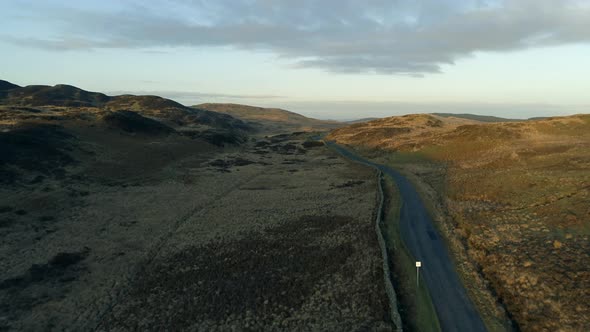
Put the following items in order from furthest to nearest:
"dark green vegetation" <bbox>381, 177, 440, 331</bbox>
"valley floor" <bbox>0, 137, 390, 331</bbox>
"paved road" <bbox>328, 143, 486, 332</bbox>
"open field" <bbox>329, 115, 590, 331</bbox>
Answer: "valley floor" <bbox>0, 137, 390, 331</bbox>, "open field" <bbox>329, 115, 590, 331</bbox>, "paved road" <bbox>328, 143, 486, 332</bbox>, "dark green vegetation" <bbox>381, 177, 440, 331</bbox>

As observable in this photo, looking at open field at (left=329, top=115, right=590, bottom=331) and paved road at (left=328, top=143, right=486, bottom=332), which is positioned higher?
open field at (left=329, top=115, right=590, bottom=331)

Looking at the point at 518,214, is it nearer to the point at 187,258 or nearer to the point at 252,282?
the point at 252,282

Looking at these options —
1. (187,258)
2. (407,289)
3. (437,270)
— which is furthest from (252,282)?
(437,270)

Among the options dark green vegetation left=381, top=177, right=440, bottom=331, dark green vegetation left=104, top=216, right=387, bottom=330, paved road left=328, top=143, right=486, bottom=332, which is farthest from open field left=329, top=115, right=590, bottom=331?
dark green vegetation left=104, top=216, right=387, bottom=330

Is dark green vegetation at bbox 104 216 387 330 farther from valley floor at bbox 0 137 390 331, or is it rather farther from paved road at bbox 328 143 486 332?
paved road at bbox 328 143 486 332

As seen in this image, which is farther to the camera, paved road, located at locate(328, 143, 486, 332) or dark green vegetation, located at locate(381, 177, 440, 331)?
paved road, located at locate(328, 143, 486, 332)

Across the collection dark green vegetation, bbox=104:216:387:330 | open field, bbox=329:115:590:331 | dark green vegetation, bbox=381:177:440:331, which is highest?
open field, bbox=329:115:590:331

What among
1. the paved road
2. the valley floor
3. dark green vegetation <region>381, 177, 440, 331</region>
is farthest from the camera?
the valley floor
